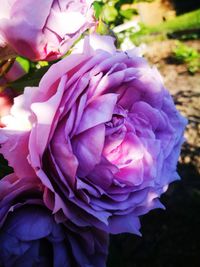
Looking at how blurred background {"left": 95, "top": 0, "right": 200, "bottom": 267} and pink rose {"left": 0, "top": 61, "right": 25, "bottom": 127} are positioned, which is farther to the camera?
blurred background {"left": 95, "top": 0, "right": 200, "bottom": 267}

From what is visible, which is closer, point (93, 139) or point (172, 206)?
point (93, 139)

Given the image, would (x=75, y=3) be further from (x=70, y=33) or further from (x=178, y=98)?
(x=178, y=98)

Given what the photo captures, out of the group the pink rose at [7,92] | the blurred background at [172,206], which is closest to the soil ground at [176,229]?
the blurred background at [172,206]

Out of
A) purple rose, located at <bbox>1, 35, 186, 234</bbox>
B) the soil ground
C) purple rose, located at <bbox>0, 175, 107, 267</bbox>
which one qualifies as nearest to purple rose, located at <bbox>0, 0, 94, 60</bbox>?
purple rose, located at <bbox>1, 35, 186, 234</bbox>

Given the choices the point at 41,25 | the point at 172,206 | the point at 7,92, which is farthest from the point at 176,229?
the point at 41,25

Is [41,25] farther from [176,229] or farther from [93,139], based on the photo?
[176,229]

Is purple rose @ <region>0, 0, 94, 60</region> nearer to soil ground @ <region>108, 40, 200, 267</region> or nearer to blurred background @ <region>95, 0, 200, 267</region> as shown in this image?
blurred background @ <region>95, 0, 200, 267</region>
